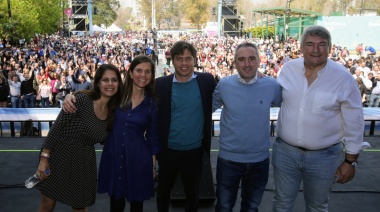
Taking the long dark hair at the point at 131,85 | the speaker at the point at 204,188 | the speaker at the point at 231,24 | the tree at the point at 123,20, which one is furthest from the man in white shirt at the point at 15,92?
the tree at the point at 123,20

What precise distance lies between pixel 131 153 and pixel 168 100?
0.47 meters

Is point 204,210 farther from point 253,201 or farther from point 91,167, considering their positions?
point 91,167

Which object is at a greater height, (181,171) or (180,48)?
(180,48)

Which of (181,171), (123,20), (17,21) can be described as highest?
(123,20)

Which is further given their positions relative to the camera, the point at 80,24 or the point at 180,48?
the point at 80,24

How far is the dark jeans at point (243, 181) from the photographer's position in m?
2.63

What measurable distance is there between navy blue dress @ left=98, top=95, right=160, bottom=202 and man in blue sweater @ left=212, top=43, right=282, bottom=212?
0.53 meters

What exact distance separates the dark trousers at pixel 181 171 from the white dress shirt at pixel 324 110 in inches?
29.5

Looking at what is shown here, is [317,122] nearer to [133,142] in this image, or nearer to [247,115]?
[247,115]

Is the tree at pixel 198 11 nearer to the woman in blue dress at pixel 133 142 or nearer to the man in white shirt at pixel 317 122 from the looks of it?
the woman in blue dress at pixel 133 142

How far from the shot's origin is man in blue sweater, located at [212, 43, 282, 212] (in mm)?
2525

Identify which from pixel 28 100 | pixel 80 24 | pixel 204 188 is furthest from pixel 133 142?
pixel 80 24

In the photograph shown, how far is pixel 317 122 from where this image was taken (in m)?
2.32

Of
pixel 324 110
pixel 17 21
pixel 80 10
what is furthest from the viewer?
pixel 80 10
